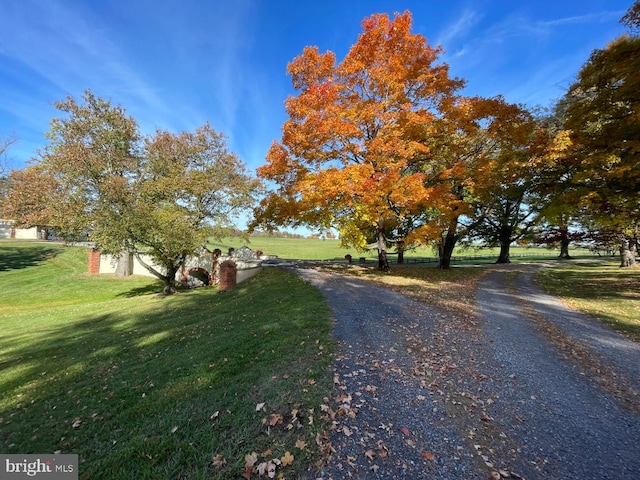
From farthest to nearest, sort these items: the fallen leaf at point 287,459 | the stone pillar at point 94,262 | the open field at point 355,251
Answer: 1. the open field at point 355,251
2. the stone pillar at point 94,262
3. the fallen leaf at point 287,459

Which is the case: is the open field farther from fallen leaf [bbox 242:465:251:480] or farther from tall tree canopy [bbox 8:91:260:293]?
fallen leaf [bbox 242:465:251:480]

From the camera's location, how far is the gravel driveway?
317cm

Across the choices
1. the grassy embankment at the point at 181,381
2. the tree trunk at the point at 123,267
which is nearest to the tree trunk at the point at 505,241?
the grassy embankment at the point at 181,381

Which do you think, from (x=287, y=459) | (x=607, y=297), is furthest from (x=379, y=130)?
(x=287, y=459)

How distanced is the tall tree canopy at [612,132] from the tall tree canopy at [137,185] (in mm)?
17309

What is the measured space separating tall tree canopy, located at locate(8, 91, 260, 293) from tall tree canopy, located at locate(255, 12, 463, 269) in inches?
239

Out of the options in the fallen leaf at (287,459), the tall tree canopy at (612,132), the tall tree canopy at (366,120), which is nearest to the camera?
the fallen leaf at (287,459)

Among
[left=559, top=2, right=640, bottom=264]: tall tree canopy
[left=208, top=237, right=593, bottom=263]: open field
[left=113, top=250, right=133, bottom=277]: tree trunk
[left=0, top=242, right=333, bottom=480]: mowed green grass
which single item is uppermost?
[left=559, top=2, right=640, bottom=264]: tall tree canopy

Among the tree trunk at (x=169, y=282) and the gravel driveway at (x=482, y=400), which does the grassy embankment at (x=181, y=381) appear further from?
the tree trunk at (x=169, y=282)

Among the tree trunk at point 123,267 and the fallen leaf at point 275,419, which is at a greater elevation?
the tree trunk at point 123,267

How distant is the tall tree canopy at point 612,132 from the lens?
29.6 feet

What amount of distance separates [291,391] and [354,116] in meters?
11.7

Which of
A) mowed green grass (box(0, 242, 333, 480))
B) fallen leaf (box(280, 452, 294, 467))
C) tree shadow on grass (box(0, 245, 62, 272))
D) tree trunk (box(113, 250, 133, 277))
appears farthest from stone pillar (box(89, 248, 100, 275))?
fallen leaf (box(280, 452, 294, 467))

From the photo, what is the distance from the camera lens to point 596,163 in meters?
10.5
